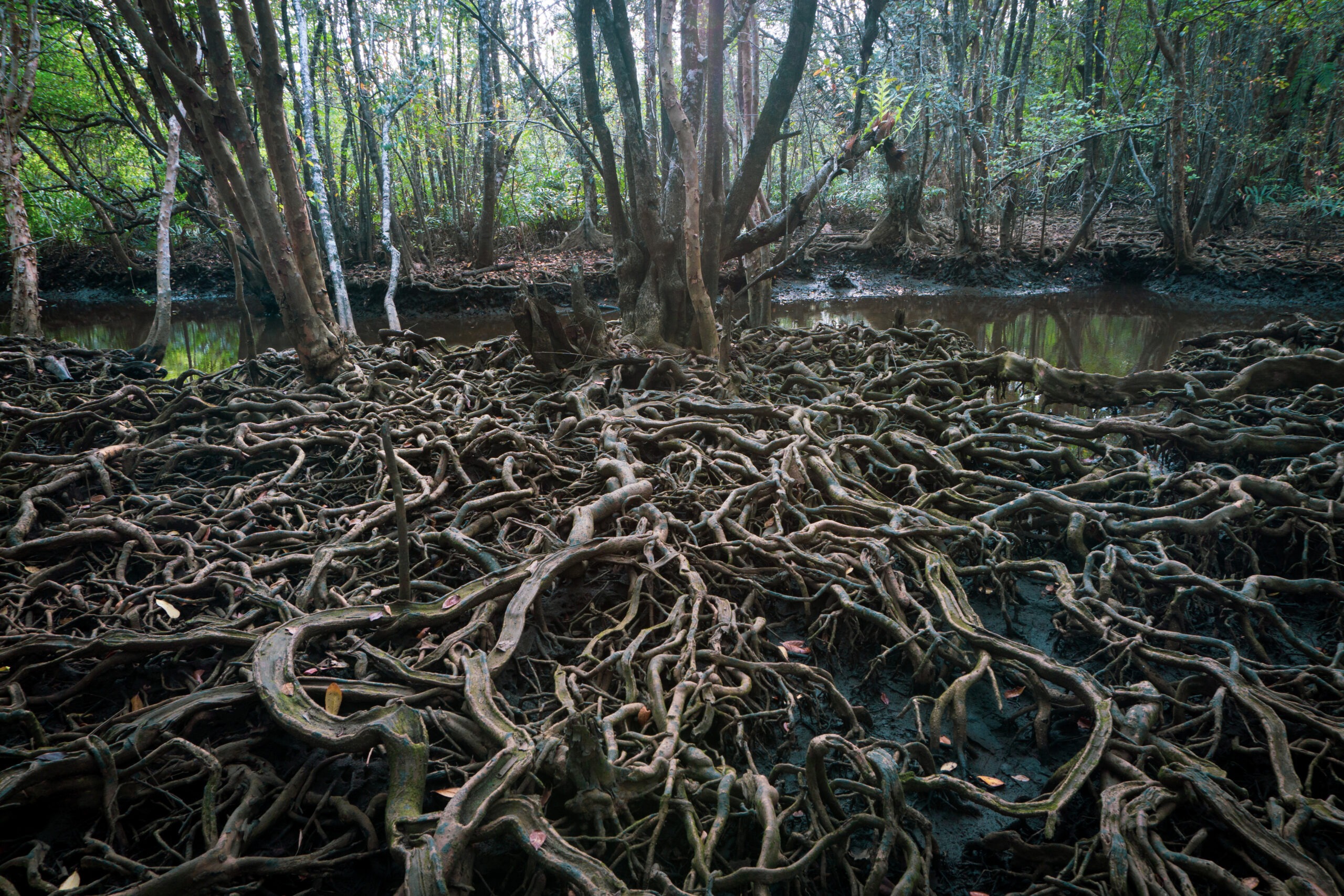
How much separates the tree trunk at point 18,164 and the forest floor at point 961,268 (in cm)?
558

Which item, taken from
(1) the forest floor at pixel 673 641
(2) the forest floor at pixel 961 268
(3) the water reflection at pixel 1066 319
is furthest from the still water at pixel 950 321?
(1) the forest floor at pixel 673 641

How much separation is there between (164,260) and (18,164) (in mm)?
2096

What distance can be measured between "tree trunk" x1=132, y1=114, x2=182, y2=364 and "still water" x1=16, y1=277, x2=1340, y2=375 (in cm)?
240

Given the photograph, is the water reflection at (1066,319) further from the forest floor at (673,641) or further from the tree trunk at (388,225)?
the tree trunk at (388,225)

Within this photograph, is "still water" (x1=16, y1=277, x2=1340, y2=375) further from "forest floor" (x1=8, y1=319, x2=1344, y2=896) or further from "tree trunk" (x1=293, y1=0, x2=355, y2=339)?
"forest floor" (x1=8, y1=319, x2=1344, y2=896)

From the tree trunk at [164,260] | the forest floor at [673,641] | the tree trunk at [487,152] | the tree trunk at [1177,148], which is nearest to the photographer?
the forest floor at [673,641]

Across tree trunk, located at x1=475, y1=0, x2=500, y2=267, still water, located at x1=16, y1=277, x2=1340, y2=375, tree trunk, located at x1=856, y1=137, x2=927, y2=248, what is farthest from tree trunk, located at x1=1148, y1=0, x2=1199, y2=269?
tree trunk, located at x1=475, y1=0, x2=500, y2=267

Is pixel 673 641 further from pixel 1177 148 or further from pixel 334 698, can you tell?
pixel 1177 148

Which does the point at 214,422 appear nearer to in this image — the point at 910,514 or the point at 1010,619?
the point at 910,514

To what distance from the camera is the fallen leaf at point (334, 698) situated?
2.75 metres

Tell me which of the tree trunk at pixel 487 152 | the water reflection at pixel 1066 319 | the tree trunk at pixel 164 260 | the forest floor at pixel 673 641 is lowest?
the forest floor at pixel 673 641

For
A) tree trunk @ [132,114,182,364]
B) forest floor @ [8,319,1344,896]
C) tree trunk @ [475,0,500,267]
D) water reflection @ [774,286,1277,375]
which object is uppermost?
tree trunk @ [475,0,500,267]

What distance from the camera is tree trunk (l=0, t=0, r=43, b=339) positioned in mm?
8211

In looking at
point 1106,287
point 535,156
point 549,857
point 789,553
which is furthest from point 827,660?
point 535,156
